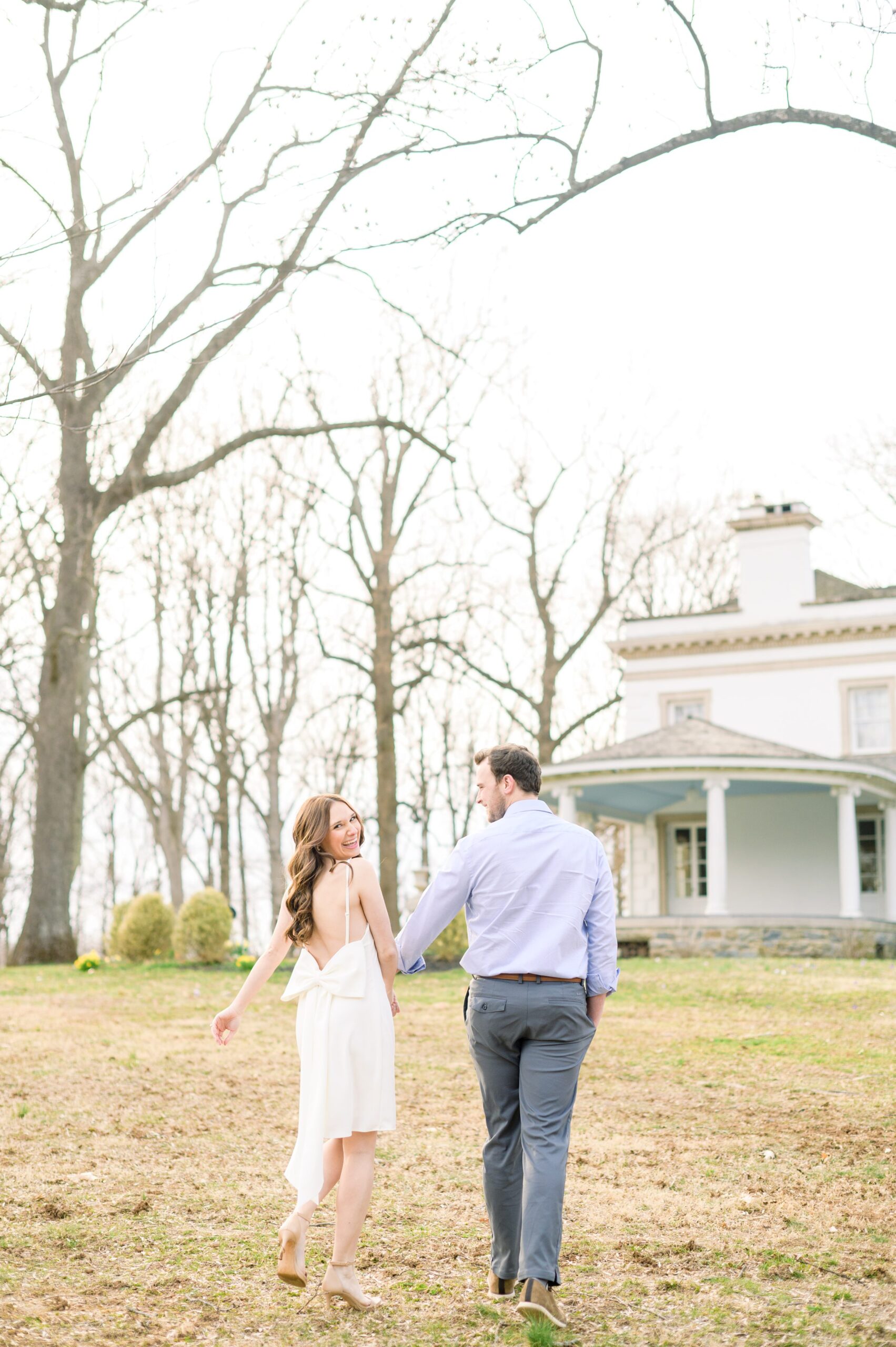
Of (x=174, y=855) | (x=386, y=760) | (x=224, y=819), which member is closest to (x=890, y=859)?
(x=386, y=760)

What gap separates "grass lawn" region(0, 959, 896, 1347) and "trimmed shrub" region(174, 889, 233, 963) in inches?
283

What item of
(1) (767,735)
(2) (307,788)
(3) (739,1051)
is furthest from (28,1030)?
(2) (307,788)

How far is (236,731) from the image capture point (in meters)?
38.3

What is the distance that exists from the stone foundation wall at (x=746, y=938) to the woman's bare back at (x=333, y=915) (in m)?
18.4

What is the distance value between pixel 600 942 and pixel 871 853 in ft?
80.5

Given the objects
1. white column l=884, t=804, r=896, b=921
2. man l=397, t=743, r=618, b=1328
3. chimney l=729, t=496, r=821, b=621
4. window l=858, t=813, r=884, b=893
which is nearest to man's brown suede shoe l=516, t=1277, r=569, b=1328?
man l=397, t=743, r=618, b=1328

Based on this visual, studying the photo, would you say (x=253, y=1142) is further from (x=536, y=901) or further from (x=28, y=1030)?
(x=28, y=1030)

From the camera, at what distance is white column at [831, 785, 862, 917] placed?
79.3 feet

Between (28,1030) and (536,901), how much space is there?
8.61 meters

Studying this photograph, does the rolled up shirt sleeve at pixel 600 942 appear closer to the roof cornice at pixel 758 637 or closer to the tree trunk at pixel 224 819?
the roof cornice at pixel 758 637

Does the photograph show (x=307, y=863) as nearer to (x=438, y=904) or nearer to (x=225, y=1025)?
(x=438, y=904)

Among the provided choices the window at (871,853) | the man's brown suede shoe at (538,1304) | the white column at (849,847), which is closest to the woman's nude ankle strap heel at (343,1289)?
the man's brown suede shoe at (538,1304)

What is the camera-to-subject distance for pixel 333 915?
4602 millimetres

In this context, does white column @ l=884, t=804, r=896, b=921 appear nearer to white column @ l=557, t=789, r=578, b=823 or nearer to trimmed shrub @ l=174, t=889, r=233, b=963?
white column @ l=557, t=789, r=578, b=823
